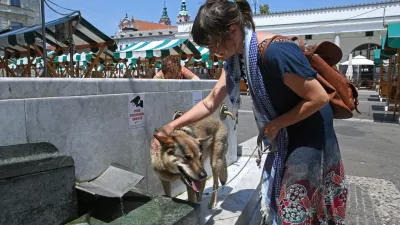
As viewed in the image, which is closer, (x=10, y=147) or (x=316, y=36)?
(x=10, y=147)

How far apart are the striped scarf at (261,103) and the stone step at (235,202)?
0.84 meters

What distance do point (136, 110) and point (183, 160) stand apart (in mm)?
807

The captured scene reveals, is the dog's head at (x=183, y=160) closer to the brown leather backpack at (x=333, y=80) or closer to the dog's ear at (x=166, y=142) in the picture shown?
the dog's ear at (x=166, y=142)

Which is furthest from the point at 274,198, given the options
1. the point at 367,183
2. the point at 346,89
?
the point at 367,183

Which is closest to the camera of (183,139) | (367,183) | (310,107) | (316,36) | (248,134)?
(310,107)

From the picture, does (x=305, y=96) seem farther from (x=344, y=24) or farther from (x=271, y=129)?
(x=344, y=24)

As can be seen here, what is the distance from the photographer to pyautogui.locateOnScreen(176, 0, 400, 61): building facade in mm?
34594

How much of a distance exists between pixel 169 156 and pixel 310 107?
150 centimetres

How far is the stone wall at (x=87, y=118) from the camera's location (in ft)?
6.93

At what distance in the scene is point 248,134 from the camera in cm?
896

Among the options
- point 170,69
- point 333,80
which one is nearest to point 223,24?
point 333,80

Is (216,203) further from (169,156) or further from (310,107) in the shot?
(310,107)

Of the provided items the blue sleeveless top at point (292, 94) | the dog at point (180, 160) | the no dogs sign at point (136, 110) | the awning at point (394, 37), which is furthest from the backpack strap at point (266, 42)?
the awning at point (394, 37)

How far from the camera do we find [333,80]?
1.90 m
